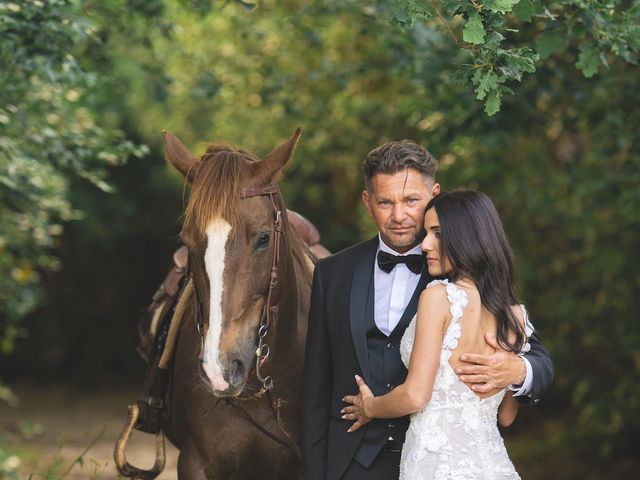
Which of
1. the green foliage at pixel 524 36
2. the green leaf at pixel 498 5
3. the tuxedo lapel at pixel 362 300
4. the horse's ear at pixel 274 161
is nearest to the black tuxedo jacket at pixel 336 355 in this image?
the tuxedo lapel at pixel 362 300

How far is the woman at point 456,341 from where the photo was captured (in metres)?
3.26

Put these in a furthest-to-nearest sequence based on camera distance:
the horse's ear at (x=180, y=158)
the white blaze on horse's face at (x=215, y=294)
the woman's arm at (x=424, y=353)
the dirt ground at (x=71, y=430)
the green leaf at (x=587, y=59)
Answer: the dirt ground at (x=71, y=430), the green leaf at (x=587, y=59), the horse's ear at (x=180, y=158), the white blaze on horse's face at (x=215, y=294), the woman's arm at (x=424, y=353)

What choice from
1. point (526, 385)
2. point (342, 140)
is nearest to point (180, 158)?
point (526, 385)

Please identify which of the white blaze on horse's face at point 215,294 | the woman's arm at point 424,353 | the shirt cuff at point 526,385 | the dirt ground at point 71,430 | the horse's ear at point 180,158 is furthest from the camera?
the dirt ground at point 71,430

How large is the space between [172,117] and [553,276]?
6.87 m

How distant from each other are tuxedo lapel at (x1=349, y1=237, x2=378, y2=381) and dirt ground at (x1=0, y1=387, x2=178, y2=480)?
A: 17.9 feet

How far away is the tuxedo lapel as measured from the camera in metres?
3.57

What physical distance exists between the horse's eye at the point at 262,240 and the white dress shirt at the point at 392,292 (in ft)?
1.44

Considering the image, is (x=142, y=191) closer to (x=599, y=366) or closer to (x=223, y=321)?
(x=599, y=366)

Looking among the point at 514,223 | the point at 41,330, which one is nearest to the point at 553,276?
the point at 514,223

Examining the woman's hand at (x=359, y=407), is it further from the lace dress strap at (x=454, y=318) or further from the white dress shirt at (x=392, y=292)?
the lace dress strap at (x=454, y=318)

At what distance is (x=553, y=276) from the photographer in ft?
33.3

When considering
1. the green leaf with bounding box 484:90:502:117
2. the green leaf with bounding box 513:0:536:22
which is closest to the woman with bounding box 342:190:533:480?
the green leaf with bounding box 484:90:502:117

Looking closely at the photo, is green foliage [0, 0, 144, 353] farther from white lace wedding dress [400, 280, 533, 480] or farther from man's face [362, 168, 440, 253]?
white lace wedding dress [400, 280, 533, 480]
